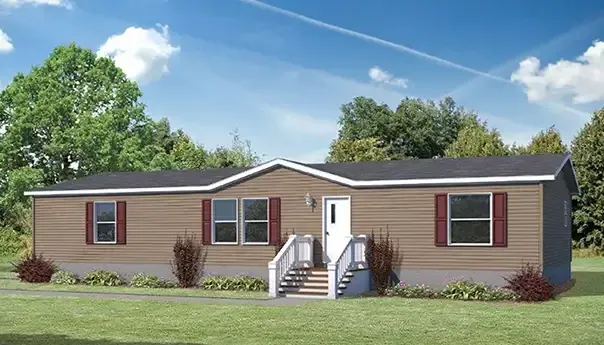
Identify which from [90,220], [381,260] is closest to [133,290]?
[90,220]

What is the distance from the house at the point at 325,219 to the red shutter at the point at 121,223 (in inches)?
1.8

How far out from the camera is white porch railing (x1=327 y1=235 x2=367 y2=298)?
22.4 metres

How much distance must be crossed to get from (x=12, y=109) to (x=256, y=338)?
2958 centimetres

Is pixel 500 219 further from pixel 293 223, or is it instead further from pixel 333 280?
pixel 293 223

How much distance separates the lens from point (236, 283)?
25422mm

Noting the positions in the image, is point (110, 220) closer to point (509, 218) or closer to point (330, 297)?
point (330, 297)

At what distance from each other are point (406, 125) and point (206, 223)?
43156 millimetres

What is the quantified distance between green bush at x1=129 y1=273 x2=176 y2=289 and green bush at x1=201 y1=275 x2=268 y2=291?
1461mm

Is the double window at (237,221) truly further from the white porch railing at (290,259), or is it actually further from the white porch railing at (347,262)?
the white porch railing at (347,262)

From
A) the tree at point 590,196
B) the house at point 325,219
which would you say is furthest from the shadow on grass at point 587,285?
the tree at point 590,196

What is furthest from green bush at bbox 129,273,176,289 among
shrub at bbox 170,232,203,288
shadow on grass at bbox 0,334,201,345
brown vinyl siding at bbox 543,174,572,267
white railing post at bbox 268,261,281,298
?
shadow on grass at bbox 0,334,201,345

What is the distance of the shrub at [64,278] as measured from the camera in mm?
28297

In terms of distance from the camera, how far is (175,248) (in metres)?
26.5

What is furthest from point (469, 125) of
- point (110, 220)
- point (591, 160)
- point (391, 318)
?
point (391, 318)
